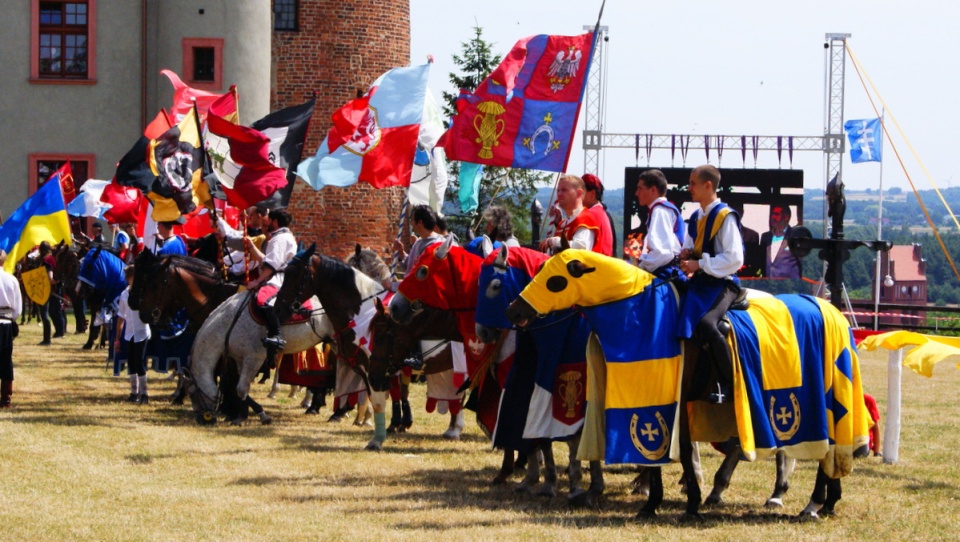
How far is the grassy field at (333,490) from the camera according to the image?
862 centimetres

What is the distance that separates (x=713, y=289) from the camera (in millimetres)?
8875

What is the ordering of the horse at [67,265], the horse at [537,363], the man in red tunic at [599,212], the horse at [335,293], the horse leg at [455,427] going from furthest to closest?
the horse at [67,265]
the horse leg at [455,427]
the horse at [335,293]
the man in red tunic at [599,212]
the horse at [537,363]

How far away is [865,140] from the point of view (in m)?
40.5

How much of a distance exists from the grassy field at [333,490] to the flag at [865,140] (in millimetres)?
26747

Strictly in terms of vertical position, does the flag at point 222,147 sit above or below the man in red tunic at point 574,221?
above

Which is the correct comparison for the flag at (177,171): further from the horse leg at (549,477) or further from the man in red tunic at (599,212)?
the horse leg at (549,477)

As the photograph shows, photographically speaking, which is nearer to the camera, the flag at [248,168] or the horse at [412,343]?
the horse at [412,343]

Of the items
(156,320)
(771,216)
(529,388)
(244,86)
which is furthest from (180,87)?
(771,216)

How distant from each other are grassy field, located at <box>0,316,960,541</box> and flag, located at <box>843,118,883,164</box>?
26747mm

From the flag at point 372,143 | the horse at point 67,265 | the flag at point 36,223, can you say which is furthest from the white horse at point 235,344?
the horse at point 67,265

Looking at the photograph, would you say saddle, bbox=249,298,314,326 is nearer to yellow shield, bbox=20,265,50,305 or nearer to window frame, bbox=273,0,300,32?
yellow shield, bbox=20,265,50,305

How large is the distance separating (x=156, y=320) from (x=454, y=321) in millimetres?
5504

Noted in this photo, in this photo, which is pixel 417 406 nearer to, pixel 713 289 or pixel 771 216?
pixel 713 289

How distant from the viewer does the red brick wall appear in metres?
35.3
